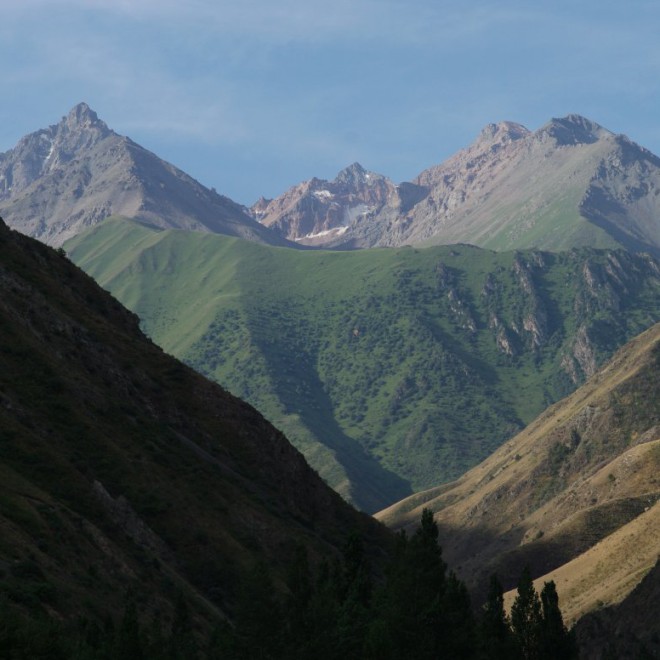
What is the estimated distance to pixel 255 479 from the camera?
14125 centimetres

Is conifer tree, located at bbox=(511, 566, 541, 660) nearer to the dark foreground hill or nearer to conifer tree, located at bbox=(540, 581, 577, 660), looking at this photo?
conifer tree, located at bbox=(540, 581, 577, 660)

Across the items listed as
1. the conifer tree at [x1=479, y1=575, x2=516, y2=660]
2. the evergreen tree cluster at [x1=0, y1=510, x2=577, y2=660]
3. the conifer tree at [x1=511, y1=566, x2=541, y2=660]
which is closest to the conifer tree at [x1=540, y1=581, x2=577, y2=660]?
the conifer tree at [x1=511, y1=566, x2=541, y2=660]

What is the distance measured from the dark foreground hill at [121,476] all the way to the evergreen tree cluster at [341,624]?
4.27 meters

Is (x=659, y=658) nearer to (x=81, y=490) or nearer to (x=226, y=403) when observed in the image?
(x=226, y=403)

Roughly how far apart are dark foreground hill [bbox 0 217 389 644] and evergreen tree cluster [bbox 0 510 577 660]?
14.0 feet

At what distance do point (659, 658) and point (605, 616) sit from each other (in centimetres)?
2515

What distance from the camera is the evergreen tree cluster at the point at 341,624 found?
82938mm

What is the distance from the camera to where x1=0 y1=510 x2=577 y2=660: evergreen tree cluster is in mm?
82938

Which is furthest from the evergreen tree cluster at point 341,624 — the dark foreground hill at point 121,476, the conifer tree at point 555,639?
the conifer tree at point 555,639

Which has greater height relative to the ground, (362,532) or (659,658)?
(362,532)

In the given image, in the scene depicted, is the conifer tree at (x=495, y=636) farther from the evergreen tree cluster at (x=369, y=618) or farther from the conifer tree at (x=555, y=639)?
the conifer tree at (x=555, y=639)

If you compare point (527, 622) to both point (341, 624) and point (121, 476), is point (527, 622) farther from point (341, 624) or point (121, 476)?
point (121, 476)

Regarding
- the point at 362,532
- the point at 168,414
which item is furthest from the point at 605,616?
the point at 168,414

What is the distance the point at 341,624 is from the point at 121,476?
33.0 m
